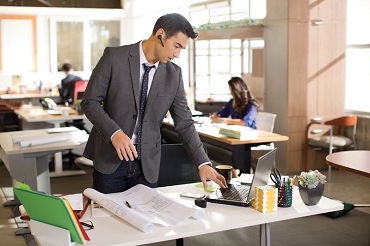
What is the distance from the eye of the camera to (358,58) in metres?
7.21

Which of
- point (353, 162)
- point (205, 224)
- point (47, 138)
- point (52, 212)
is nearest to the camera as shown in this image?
point (52, 212)

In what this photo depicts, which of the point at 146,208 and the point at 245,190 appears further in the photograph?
the point at 245,190

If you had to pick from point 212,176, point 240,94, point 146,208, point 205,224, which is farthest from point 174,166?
point 240,94

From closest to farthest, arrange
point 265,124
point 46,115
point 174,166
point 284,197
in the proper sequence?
point 284,197 → point 174,166 → point 265,124 → point 46,115

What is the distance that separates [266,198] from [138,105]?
830mm

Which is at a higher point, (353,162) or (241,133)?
(241,133)

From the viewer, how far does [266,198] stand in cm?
253

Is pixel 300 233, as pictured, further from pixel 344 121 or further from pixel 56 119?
pixel 56 119

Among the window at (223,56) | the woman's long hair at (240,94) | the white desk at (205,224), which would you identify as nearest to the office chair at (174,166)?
the white desk at (205,224)

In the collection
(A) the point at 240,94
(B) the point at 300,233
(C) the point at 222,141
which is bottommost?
(B) the point at 300,233

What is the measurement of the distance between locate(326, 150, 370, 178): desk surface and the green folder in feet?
7.93

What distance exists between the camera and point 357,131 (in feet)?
23.1

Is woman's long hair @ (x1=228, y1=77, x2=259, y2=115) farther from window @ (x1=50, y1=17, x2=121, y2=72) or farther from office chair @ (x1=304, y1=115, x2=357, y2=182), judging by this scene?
window @ (x1=50, y1=17, x2=121, y2=72)

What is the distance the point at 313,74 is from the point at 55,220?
5.49 metres
